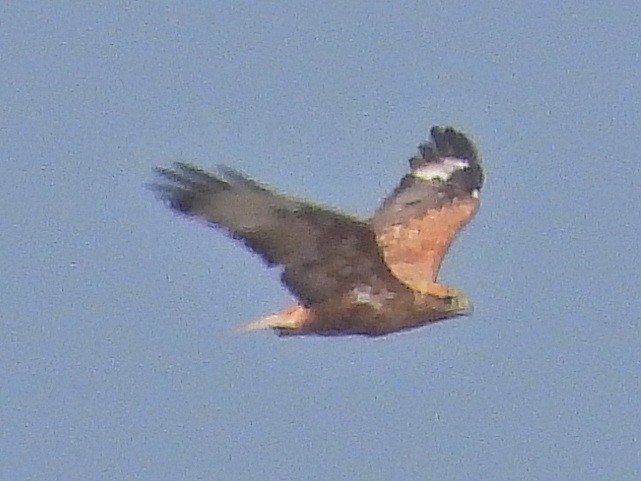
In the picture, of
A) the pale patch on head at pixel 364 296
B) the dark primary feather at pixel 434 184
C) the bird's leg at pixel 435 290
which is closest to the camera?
the pale patch on head at pixel 364 296

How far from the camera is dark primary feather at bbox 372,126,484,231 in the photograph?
12.9 metres

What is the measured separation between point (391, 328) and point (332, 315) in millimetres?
356

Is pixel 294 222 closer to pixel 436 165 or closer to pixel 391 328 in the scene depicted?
pixel 391 328

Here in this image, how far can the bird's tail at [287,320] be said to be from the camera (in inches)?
426

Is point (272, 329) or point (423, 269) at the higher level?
point (423, 269)

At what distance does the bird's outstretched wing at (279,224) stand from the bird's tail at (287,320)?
1.44ft

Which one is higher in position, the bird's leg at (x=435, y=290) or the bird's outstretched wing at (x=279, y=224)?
the bird's leg at (x=435, y=290)

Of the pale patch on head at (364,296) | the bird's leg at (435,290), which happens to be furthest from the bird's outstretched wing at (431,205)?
the pale patch on head at (364,296)

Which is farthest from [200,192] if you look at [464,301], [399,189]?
[399,189]

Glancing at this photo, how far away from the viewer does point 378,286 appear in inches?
420

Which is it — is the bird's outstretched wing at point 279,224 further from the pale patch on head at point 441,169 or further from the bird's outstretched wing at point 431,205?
the pale patch on head at point 441,169

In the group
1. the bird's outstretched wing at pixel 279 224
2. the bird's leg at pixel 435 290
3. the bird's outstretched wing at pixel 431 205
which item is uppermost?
Answer: the bird's outstretched wing at pixel 431 205

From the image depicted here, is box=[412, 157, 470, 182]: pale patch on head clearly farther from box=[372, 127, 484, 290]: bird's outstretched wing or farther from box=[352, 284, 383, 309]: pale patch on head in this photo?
box=[352, 284, 383, 309]: pale patch on head

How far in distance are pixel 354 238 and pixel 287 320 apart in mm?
Result: 1158
